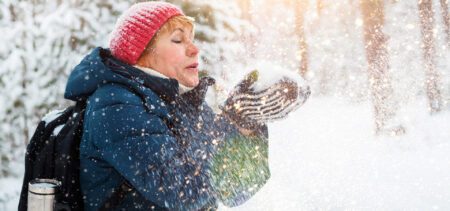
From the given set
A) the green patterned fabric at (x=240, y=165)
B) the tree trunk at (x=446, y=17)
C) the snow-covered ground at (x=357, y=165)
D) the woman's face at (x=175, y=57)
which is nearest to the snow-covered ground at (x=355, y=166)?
the snow-covered ground at (x=357, y=165)

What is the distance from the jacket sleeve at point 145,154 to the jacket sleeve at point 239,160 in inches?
26.8

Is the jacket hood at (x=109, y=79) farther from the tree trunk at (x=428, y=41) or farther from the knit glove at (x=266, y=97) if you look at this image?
the tree trunk at (x=428, y=41)

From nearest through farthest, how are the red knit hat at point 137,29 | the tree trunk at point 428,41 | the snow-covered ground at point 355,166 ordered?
the red knit hat at point 137,29
the snow-covered ground at point 355,166
the tree trunk at point 428,41

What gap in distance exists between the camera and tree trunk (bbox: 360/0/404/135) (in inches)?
442

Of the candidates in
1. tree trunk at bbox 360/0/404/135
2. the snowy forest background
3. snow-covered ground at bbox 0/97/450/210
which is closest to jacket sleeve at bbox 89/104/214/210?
the snowy forest background

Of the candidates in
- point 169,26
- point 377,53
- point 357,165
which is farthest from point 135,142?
point 377,53

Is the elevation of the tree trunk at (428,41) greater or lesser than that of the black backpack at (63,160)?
greater

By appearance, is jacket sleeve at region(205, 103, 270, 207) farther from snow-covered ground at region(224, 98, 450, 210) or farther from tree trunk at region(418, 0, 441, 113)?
tree trunk at region(418, 0, 441, 113)

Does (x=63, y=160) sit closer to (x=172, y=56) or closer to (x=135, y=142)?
(x=135, y=142)

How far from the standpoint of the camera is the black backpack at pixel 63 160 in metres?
1.49

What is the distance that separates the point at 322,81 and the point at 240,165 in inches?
868

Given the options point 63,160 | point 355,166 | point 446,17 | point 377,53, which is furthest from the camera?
point 446,17

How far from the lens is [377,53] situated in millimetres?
11656

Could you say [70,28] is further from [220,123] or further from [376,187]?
[376,187]
